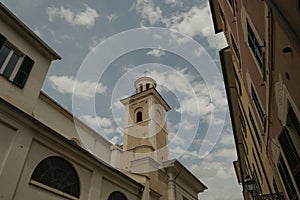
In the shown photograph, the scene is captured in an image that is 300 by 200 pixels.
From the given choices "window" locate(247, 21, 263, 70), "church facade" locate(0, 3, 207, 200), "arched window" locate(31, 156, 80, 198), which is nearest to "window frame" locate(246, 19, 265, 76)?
"window" locate(247, 21, 263, 70)

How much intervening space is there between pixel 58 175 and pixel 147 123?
62.0ft

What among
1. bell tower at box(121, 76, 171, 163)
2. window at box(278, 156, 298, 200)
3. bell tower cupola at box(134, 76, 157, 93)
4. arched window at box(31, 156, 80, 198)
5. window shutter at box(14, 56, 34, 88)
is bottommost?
window at box(278, 156, 298, 200)

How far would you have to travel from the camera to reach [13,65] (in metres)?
10.4

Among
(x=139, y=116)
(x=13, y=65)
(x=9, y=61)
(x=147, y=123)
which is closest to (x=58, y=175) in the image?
(x=13, y=65)

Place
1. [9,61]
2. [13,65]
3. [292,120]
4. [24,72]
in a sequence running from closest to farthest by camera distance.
A: [292,120] → [9,61] → [13,65] → [24,72]

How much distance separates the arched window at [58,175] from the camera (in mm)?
9719

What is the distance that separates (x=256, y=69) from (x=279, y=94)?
257 centimetres

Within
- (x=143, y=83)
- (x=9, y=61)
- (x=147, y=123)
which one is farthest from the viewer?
(x=143, y=83)

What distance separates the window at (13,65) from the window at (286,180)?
33.5 feet

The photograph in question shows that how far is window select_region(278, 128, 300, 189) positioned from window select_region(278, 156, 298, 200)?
560 mm

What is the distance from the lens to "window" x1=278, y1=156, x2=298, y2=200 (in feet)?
19.6

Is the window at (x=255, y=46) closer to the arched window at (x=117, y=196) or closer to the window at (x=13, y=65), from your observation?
the window at (x=13, y=65)

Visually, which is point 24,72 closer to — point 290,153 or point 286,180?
point 290,153

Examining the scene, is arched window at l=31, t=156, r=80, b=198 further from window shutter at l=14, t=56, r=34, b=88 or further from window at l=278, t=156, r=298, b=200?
window at l=278, t=156, r=298, b=200
